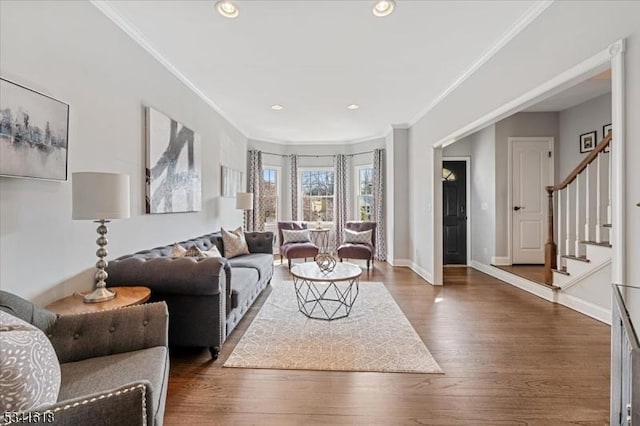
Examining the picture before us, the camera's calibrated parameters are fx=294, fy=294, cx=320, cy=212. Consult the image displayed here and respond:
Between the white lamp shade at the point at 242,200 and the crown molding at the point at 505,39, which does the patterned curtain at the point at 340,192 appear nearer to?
the white lamp shade at the point at 242,200

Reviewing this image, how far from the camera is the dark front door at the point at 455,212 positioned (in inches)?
238

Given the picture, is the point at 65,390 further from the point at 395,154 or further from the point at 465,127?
the point at 395,154

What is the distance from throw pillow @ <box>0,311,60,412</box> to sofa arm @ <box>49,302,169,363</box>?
1.44 feet

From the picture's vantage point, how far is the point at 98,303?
1865mm

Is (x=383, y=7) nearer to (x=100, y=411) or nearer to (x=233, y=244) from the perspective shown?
(x=100, y=411)

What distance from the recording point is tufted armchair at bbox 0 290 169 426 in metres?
1.20

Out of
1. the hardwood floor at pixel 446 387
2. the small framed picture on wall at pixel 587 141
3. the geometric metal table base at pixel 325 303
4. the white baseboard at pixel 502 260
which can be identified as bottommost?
the hardwood floor at pixel 446 387

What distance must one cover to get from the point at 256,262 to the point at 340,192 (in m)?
3.79

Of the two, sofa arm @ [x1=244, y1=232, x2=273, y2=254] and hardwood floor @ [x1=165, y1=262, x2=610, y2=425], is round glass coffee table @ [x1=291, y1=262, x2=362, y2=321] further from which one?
sofa arm @ [x1=244, y1=232, x2=273, y2=254]

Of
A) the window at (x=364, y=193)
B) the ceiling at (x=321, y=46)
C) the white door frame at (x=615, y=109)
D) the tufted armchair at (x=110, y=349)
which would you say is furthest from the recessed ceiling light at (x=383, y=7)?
the window at (x=364, y=193)

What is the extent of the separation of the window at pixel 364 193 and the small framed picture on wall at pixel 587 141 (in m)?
3.71

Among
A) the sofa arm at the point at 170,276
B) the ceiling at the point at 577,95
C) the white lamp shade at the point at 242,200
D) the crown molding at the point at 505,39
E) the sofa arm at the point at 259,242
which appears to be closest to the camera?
the sofa arm at the point at 170,276

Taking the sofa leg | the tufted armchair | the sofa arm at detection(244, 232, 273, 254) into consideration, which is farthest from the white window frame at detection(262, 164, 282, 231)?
the tufted armchair

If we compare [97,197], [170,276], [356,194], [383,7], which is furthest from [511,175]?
[97,197]
